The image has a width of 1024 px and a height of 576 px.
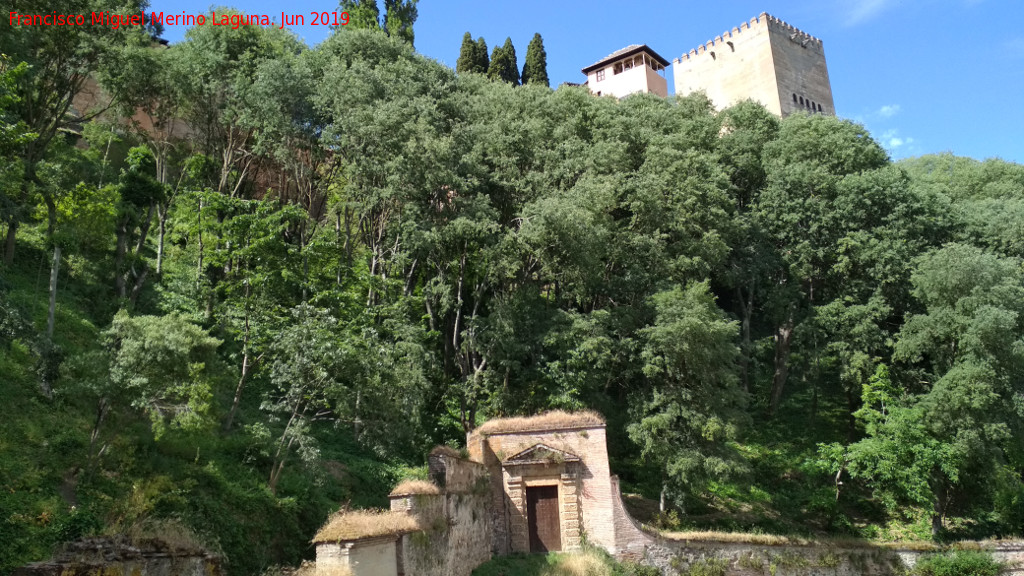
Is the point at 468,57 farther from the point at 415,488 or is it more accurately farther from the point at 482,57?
the point at 415,488

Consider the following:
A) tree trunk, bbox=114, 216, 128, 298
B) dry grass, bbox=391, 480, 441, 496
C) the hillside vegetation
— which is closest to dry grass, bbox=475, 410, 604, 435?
the hillside vegetation

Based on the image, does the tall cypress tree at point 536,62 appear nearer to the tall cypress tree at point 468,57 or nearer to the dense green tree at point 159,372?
the tall cypress tree at point 468,57

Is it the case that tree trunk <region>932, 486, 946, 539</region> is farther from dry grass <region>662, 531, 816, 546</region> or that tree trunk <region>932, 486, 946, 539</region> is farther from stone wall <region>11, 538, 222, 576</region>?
stone wall <region>11, 538, 222, 576</region>

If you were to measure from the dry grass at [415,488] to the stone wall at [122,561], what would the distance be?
522cm

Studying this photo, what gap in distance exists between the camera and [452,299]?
25.2m

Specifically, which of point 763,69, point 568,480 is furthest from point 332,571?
point 763,69

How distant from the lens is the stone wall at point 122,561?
7.57 metres

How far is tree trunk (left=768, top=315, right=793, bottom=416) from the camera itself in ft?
102

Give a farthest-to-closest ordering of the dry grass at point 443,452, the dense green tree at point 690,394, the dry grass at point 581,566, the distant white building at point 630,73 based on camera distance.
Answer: the distant white building at point 630,73, the dense green tree at point 690,394, the dry grass at point 581,566, the dry grass at point 443,452

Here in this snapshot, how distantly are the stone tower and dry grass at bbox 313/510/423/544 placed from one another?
49.5m

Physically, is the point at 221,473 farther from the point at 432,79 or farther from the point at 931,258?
the point at 931,258

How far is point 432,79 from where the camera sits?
27656 mm

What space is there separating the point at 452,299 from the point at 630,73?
4378 centimetres

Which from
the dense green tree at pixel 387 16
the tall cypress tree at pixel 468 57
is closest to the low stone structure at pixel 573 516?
the dense green tree at pixel 387 16
